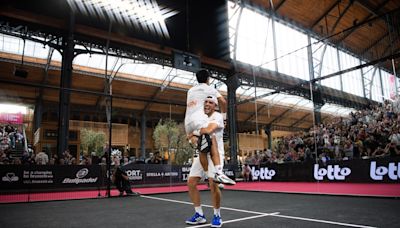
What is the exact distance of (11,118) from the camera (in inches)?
904

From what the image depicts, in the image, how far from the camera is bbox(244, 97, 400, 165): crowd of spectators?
9.50 m

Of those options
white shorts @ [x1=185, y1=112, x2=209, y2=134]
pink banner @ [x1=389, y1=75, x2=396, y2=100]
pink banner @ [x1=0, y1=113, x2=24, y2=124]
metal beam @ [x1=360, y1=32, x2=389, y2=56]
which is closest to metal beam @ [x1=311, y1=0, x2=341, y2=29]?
metal beam @ [x1=360, y1=32, x2=389, y2=56]

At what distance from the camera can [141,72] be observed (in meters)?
23.3

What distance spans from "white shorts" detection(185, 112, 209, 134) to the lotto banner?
736 centimetres

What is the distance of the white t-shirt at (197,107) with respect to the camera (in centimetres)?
320

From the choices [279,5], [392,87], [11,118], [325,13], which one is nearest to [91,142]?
[11,118]

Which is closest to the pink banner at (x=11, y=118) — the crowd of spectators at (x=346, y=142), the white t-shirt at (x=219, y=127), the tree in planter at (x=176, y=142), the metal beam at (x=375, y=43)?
A: the tree in planter at (x=176, y=142)

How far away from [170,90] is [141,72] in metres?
2.89

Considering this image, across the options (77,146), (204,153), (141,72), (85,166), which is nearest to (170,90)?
(141,72)

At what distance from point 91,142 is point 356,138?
22150mm

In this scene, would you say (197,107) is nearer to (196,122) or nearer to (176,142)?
(196,122)

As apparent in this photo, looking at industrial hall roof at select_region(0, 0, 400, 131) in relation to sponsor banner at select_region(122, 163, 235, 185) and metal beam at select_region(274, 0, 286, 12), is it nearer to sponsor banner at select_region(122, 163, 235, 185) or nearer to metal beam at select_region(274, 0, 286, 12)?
metal beam at select_region(274, 0, 286, 12)

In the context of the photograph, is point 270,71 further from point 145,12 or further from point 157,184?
point 157,184

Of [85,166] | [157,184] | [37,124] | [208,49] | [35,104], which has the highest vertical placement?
[208,49]
